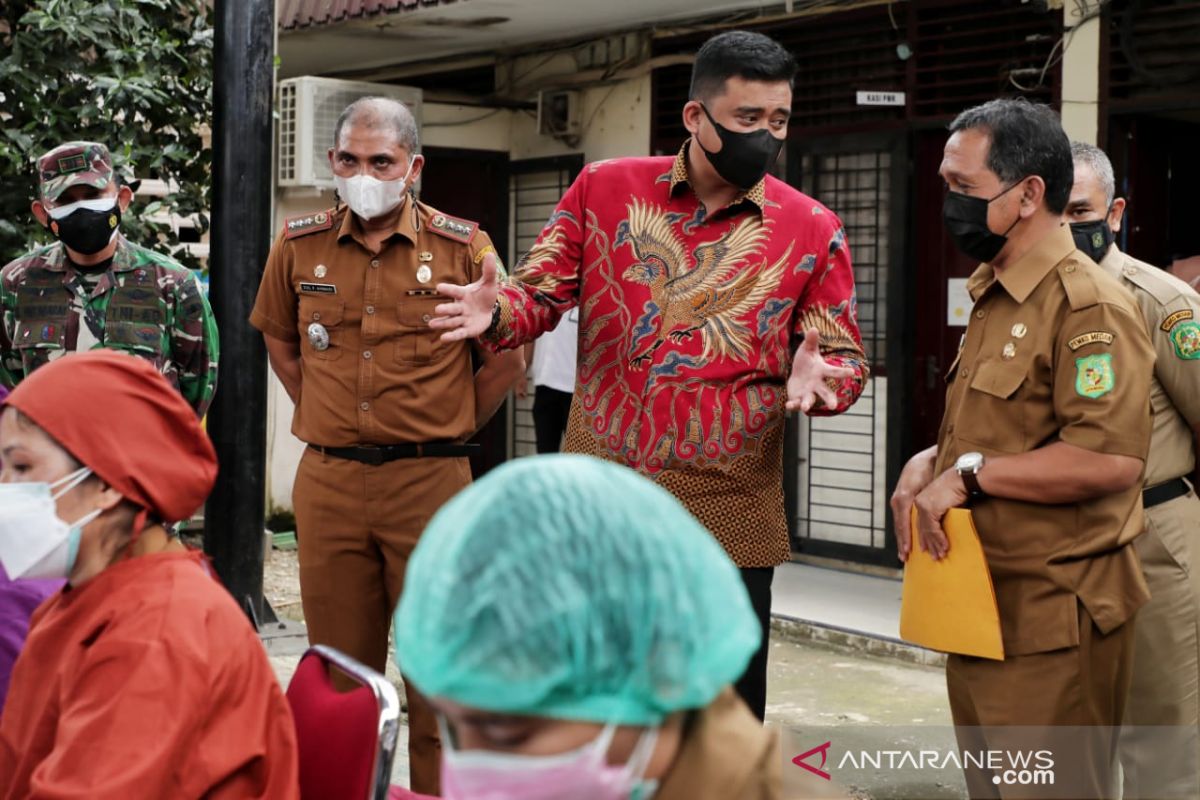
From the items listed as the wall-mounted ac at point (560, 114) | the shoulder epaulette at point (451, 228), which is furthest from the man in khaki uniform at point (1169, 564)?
the wall-mounted ac at point (560, 114)

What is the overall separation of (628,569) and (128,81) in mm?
6277

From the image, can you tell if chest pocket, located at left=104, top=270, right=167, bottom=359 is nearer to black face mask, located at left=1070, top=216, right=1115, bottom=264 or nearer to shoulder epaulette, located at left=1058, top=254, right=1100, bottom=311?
black face mask, located at left=1070, top=216, right=1115, bottom=264

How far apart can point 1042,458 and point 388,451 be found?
6.54ft

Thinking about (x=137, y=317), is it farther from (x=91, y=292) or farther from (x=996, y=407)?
(x=996, y=407)

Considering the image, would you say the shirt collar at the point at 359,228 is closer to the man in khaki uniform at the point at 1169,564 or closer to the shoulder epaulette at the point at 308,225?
the shoulder epaulette at the point at 308,225

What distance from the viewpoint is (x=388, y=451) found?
447cm

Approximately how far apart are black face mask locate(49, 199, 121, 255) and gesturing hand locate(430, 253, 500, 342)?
6.67 feet

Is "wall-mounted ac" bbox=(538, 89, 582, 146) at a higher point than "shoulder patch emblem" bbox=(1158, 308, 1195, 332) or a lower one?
higher

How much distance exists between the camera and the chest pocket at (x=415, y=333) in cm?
450

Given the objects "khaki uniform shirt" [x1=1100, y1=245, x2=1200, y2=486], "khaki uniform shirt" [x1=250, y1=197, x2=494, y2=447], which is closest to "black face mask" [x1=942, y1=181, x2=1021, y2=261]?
"khaki uniform shirt" [x1=1100, y1=245, x2=1200, y2=486]

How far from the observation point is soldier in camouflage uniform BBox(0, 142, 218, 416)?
16.4 ft

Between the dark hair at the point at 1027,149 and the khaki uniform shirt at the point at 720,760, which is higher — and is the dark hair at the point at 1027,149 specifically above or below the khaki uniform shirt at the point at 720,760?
above

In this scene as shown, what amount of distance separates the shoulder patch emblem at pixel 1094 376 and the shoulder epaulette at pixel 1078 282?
0.38 feet

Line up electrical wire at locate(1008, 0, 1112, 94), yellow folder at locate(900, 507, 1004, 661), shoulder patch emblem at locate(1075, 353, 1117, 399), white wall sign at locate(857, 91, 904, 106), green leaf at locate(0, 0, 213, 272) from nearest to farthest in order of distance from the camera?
1. shoulder patch emblem at locate(1075, 353, 1117, 399)
2. yellow folder at locate(900, 507, 1004, 661)
3. green leaf at locate(0, 0, 213, 272)
4. electrical wire at locate(1008, 0, 1112, 94)
5. white wall sign at locate(857, 91, 904, 106)
